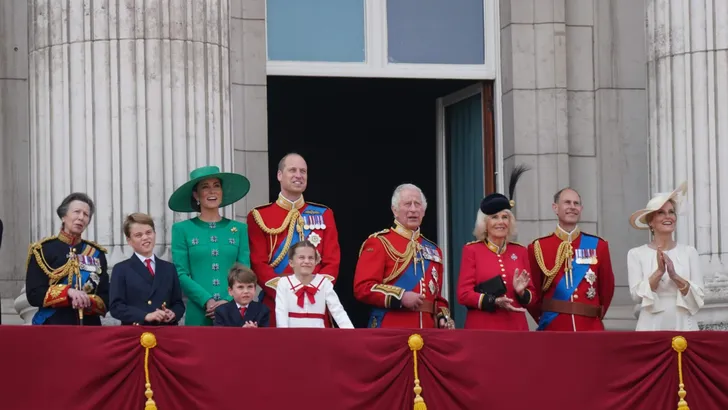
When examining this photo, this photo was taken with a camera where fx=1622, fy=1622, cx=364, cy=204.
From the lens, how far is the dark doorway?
1950 cm

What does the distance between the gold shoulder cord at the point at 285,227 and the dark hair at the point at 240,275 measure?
734 mm

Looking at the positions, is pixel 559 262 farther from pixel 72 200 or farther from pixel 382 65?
pixel 72 200

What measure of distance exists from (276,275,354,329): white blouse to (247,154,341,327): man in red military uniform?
56cm

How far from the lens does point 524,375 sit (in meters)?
10.2

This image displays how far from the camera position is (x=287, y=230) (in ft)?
37.2

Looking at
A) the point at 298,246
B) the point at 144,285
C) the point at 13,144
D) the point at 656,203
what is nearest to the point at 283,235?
the point at 298,246

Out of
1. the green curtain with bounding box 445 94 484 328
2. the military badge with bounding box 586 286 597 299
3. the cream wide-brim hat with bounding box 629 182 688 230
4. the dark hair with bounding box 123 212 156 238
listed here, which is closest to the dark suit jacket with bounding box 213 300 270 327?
the dark hair with bounding box 123 212 156 238

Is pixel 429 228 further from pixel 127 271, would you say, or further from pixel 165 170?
pixel 127 271

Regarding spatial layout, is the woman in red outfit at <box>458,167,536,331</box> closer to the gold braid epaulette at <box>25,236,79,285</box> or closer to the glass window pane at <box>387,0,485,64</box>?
the gold braid epaulette at <box>25,236,79,285</box>

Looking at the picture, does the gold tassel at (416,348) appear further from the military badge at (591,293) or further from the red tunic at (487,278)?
the military badge at (591,293)

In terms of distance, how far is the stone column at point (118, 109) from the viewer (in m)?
11.7

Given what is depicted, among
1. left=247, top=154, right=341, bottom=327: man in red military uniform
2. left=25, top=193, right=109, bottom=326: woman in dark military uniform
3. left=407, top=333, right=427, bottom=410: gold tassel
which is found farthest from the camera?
left=247, top=154, right=341, bottom=327: man in red military uniform

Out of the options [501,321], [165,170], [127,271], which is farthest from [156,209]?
[501,321]

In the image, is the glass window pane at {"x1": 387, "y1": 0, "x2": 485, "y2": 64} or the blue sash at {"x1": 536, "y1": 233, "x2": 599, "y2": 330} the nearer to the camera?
the blue sash at {"x1": 536, "y1": 233, "x2": 599, "y2": 330}
